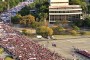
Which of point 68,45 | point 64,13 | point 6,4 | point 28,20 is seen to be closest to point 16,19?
point 28,20

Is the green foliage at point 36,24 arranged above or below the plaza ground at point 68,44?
above

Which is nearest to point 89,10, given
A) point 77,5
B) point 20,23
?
point 77,5

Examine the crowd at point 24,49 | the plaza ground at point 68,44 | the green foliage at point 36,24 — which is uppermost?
the crowd at point 24,49

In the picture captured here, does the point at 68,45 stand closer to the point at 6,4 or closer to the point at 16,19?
the point at 16,19

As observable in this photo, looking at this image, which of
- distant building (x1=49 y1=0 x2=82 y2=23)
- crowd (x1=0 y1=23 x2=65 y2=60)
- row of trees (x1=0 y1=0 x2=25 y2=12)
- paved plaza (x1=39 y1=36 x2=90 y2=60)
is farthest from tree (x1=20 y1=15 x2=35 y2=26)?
row of trees (x1=0 y1=0 x2=25 y2=12)

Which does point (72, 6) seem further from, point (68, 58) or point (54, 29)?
point (68, 58)

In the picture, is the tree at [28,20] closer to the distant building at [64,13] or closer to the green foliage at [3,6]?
the distant building at [64,13]

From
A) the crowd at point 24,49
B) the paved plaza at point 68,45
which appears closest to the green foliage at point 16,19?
the crowd at point 24,49
